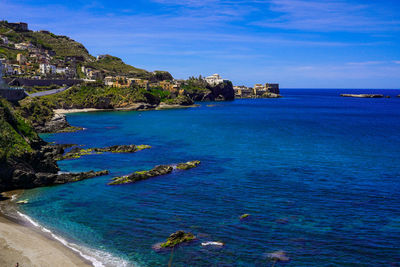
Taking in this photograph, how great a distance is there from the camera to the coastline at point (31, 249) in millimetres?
21747

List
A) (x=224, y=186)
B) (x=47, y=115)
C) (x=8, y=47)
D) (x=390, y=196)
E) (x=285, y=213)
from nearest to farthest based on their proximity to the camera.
→ (x=285, y=213) → (x=390, y=196) → (x=224, y=186) → (x=47, y=115) → (x=8, y=47)

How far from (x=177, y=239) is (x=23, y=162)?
22.8 meters

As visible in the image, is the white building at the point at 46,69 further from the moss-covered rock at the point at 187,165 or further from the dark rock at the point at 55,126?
the moss-covered rock at the point at 187,165

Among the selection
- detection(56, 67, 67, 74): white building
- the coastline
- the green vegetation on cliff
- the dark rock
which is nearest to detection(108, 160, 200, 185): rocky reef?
the green vegetation on cliff

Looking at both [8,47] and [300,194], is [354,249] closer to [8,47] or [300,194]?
[300,194]

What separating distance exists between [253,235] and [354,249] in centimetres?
693

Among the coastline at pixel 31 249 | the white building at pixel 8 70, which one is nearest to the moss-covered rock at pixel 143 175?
the coastline at pixel 31 249

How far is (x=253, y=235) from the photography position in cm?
2616

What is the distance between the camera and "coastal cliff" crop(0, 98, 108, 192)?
3609 centimetres

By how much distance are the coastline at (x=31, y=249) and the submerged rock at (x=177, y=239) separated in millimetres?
5192

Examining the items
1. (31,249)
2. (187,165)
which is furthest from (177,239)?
(187,165)

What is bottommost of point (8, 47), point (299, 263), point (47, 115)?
point (299, 263)

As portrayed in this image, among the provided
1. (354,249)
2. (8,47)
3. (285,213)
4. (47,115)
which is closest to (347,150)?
(285,213)

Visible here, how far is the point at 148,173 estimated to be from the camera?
43.1 m
